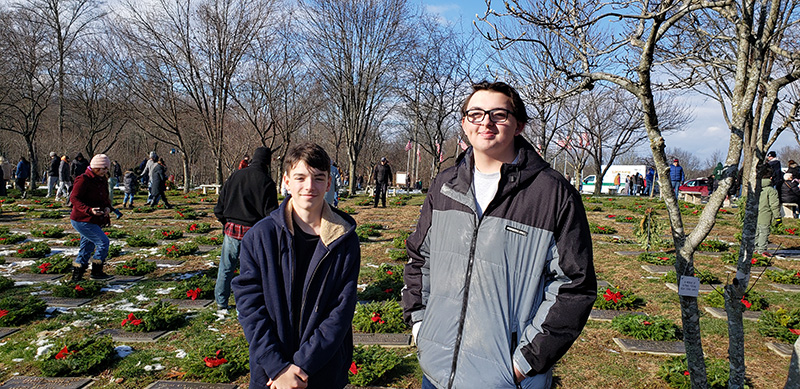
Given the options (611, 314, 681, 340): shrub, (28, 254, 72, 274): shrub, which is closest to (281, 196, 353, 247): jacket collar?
(611, 314, 681, 340): shrub

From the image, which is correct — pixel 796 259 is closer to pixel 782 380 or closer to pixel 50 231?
pixel 782 380

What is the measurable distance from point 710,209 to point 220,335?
4.59 m

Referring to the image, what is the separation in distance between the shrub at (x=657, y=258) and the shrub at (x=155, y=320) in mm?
7555

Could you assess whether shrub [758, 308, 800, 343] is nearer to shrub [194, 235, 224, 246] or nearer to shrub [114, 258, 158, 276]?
shrub [114, 258, 158, 276]

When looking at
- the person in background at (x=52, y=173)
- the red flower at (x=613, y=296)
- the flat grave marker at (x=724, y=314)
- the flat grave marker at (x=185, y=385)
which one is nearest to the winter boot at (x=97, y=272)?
the flat grave marker at (x=185, y=385)

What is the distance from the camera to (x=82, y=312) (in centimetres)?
563

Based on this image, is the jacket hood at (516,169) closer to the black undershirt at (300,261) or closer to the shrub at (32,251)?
the black undershirt at (300,261)

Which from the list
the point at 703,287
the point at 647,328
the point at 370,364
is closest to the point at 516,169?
the point at 370,364

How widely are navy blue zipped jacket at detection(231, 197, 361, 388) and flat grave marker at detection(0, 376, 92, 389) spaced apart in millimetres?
2391

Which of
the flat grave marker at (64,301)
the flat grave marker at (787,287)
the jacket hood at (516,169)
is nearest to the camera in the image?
the jacket hood at (516,169)

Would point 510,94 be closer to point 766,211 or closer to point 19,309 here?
point 19,309

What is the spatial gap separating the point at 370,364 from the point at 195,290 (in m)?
3.39

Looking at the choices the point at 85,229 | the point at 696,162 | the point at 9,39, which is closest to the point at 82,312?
the point at 85,229

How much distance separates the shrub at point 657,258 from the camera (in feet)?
26.6
